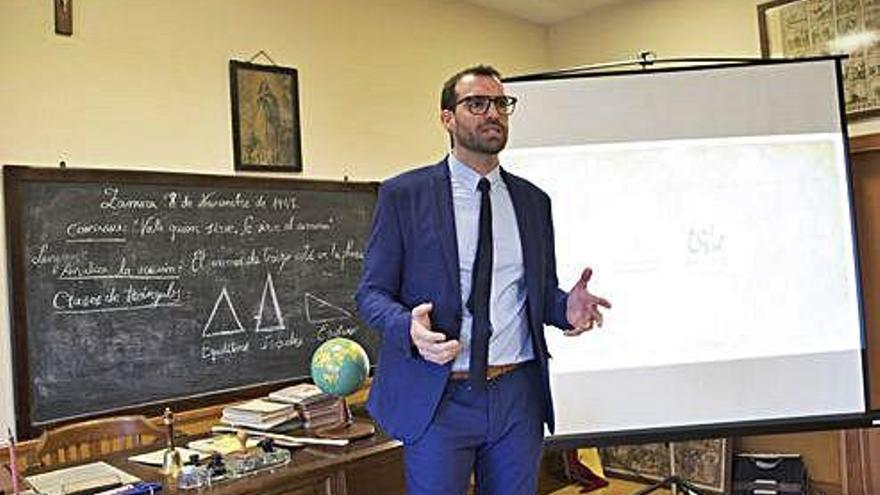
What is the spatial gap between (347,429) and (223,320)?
862mm

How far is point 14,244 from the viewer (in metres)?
2.43

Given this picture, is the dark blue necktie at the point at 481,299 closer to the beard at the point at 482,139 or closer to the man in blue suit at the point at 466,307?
the man in blue suit at the point at 466,307

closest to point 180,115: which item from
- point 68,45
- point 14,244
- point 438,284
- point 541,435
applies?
point 68,45

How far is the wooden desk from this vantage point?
6.17 feet

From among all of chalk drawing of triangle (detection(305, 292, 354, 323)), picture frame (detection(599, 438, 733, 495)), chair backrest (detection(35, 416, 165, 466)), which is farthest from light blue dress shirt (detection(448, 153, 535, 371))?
picture frame (detection(599, 438, 733, 495))

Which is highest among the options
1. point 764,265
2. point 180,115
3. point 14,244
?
point 180,115

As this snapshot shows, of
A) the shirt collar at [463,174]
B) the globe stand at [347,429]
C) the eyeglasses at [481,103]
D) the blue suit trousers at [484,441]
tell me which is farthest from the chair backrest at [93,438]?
the eyeglasses at [481,103]

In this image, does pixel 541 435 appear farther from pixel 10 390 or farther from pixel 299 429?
pixel 10 390

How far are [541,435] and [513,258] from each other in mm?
414

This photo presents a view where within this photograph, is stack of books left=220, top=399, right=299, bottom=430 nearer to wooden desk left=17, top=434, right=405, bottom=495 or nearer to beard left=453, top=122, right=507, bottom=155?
wooden desk left=17, top=434, right=405, bottom=495

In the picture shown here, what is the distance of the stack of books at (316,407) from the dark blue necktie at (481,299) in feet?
3.02

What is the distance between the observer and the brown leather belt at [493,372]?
5.35 ft

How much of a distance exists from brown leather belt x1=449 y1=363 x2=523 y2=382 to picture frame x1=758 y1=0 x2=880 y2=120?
244cm

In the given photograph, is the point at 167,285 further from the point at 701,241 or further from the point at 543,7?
the point at 543,7
